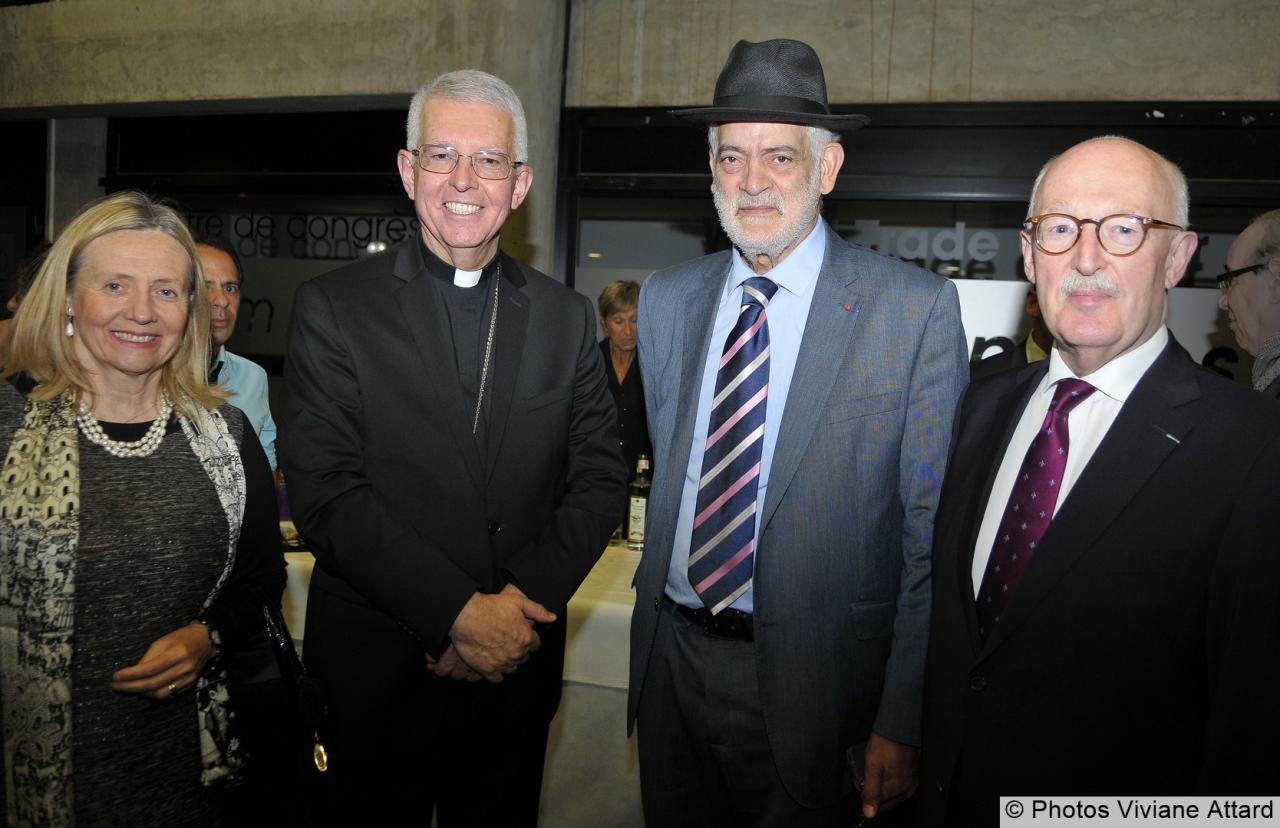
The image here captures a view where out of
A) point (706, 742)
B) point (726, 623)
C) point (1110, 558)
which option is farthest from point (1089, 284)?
point (706, 742)

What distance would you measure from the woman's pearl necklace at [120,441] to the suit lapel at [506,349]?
68 centimetres

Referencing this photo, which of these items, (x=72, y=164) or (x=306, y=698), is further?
(x=72, y=164)

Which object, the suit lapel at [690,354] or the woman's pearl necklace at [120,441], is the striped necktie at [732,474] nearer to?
the suit lapel at [690,354]

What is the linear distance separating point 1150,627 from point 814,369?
76cm

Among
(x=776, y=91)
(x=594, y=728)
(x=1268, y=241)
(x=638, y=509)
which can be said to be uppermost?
(x=776, y=91)

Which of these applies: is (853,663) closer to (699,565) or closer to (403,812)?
(699,565)

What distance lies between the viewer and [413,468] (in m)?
1.93

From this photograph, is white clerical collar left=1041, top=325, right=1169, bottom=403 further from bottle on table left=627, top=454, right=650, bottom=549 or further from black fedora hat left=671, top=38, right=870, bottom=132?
bottle on table left=627, top=454, right=650, bottom=549

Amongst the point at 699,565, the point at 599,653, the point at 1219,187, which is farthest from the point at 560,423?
the point at 1219,187

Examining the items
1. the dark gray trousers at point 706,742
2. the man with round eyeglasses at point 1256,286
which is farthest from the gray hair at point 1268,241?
the dark gray trousers at point 706,742

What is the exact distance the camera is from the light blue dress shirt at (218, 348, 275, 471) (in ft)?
10.5

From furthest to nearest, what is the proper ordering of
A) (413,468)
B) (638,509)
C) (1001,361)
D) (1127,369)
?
(1001,361), (638,509), (413,468), (1127,369)

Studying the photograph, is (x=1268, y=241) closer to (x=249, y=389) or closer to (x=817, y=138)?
(x=817, y=138)

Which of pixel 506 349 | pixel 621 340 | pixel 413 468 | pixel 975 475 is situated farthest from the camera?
pixel 621 340
